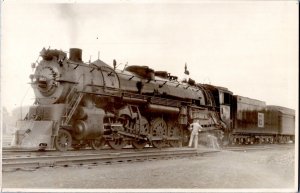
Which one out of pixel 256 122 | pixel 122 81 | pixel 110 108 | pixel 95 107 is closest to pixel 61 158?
pixel 95 107

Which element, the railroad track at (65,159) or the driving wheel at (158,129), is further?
the driving wheel at (158,129)

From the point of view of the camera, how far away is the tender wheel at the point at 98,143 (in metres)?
9.14

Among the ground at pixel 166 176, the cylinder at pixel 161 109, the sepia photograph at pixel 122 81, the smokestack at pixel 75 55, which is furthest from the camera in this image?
the cylinder at pixel 161 109

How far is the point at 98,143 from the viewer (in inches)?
367

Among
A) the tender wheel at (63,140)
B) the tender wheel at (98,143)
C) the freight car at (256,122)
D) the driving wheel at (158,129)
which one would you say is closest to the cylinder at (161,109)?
the driving wheel at (158,129)

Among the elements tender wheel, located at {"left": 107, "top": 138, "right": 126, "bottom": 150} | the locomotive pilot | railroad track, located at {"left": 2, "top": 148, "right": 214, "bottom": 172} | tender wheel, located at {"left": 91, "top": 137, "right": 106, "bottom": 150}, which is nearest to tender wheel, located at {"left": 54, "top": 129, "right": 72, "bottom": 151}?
railroad track, located at {"left": 2, "top": 148, "right": 214, "bottom": 172}

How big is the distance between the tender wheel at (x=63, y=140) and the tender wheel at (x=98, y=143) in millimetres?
741

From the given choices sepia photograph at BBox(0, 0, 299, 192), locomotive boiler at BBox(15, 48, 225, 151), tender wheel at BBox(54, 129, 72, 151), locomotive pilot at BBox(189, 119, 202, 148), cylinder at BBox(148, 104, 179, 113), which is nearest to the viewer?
sepia photograph at BBox(0, 0, 299, 192)

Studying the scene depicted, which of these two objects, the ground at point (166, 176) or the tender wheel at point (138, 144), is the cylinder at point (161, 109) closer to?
the tender wheel at point (138, 144)

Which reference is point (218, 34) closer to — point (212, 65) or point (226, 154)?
point (212, 65)

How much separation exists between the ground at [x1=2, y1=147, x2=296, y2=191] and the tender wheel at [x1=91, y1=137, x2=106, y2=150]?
180 cm

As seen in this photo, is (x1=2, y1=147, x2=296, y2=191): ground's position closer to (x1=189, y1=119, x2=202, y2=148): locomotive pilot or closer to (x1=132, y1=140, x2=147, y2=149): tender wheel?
(x1=132, y1=140, x2=147, y2=149): tender wheel

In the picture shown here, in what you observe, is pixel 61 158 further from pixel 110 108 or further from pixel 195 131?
pixel 195 131

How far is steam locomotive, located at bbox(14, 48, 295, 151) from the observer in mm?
8406
